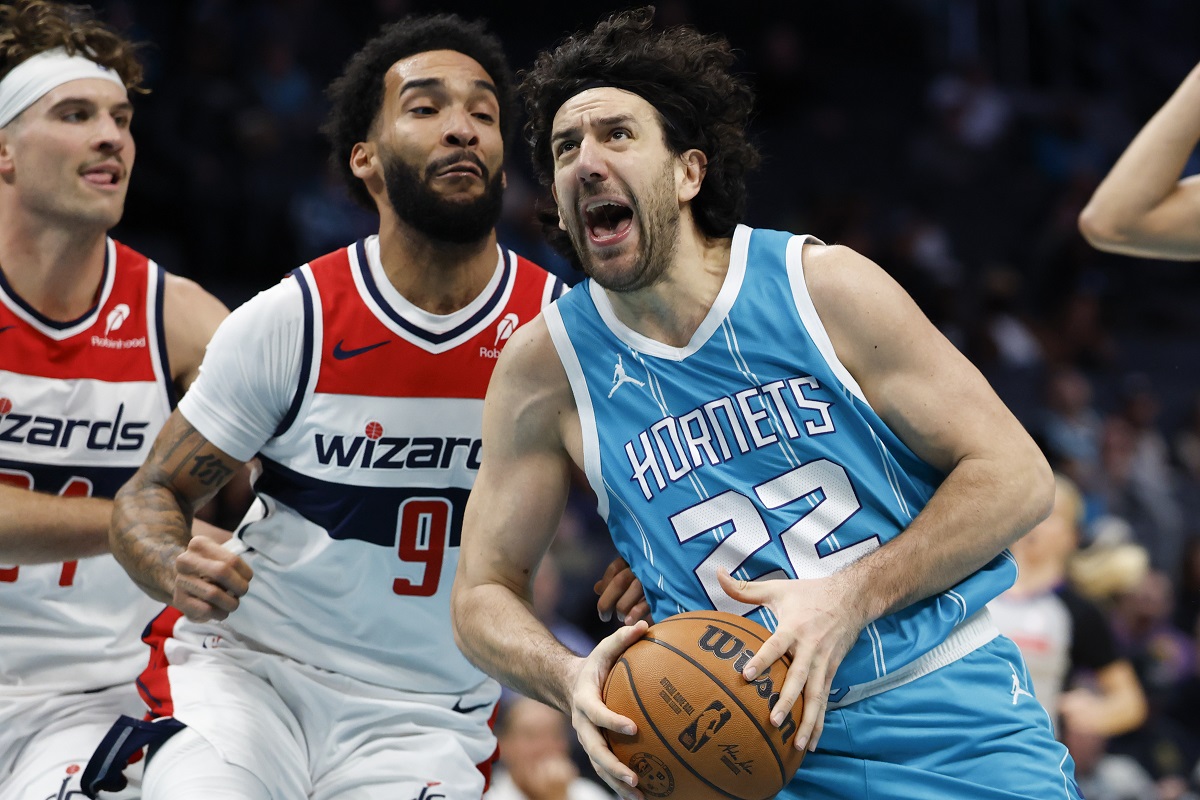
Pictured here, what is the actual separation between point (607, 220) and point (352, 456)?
1.11 meters

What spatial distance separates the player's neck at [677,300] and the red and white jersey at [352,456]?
78 cm

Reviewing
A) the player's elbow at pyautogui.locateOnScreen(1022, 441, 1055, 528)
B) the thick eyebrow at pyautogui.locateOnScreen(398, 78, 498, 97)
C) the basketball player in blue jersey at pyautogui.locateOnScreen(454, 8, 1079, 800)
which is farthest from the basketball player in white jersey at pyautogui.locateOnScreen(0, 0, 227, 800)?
the player's elbow at pyautogui.locateOnScreen(1022, 441, 1055, 528)

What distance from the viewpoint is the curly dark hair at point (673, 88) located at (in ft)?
12.6

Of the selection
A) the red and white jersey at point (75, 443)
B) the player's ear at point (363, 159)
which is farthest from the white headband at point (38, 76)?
the player's ear at point (363, 159)

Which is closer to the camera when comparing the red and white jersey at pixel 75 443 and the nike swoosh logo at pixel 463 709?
the nike swoosh logo at pixel 463 709

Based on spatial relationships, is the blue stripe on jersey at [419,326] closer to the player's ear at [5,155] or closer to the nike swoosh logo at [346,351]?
the nike swoosh logo at [346,351]

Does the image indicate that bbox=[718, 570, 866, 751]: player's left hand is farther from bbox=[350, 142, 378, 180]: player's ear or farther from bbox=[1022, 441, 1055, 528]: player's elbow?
bbox=[350, 142, 378, 180]: player's ear

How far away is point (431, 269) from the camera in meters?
4.43

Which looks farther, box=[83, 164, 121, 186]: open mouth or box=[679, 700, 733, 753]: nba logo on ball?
box=[83, 164, 121, 186]: open mouth

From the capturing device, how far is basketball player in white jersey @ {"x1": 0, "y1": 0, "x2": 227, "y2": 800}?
455 cm

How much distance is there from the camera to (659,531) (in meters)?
3.62

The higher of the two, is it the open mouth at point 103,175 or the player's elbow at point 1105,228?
the player's elbow at point 1105,228

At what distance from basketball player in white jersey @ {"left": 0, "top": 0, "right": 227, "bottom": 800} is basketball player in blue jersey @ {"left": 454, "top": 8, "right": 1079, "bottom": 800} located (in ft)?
4.80

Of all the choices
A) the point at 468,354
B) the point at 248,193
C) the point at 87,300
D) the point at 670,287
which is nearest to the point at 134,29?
the point at 248,193
